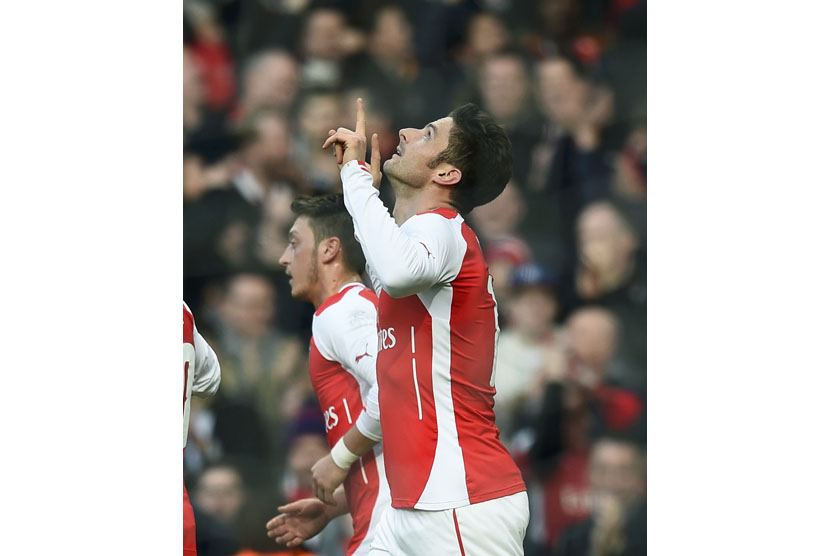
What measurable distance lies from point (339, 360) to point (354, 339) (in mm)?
141

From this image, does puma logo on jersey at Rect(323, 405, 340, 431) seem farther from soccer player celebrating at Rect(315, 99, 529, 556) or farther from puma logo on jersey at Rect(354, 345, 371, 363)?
soccer player celebrating at Rect(315, 99, 529, 556)

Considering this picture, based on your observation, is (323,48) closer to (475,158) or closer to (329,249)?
(329,249)

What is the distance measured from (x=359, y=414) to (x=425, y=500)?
1046 mm

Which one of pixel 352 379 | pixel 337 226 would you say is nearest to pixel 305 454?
pixel 352 379

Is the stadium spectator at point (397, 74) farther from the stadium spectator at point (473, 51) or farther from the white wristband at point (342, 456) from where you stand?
the white wristband at point (342, 456)

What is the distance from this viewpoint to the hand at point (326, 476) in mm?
4957

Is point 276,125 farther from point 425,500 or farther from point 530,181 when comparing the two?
point 425,500

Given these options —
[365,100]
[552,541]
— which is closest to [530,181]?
[365,100]

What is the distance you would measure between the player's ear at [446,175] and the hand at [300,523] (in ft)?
5.75

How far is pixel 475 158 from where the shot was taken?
4414 millimetres

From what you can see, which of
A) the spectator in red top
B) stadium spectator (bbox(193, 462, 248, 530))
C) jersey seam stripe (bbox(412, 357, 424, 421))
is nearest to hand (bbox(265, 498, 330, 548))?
stadium spectator (bbox(193, 462, 248, 530))

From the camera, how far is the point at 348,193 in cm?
412

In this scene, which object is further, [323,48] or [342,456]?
[323,48]

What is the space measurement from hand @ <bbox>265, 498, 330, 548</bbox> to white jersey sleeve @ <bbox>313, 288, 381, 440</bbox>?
64 centimetres
